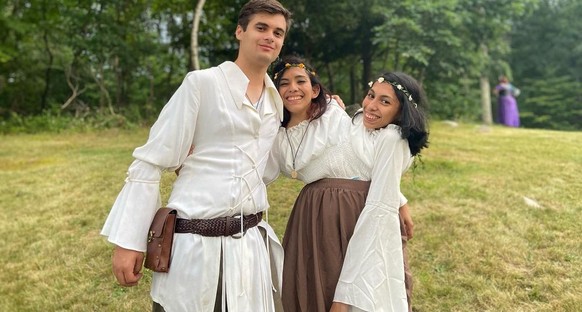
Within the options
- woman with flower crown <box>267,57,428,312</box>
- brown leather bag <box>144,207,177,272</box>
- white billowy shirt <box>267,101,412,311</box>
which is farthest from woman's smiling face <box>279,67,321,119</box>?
brown leather bag <box>144,207,177,272</box>

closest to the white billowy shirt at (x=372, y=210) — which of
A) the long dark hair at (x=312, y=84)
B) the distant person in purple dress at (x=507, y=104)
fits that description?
the long dark hair at (x=312, y=84)

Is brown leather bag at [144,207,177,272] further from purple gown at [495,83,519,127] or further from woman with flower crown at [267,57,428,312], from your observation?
purple gown at [495,83,519,127]

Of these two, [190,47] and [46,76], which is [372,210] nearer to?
[190,47]

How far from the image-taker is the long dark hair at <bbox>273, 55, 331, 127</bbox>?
192 cm

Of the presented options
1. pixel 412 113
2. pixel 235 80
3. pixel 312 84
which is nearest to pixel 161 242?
pixel 235 80

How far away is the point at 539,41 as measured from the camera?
22.3 m

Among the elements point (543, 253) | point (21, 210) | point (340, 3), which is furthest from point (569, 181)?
point (340, 3)

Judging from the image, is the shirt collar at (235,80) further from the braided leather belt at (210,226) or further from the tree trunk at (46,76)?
the tree trunk at (46,76)

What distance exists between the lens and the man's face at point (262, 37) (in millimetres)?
1558

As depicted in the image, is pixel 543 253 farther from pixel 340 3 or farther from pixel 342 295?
pixel 340 3

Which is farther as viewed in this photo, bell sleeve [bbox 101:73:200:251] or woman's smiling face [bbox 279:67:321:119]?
woman's smiling face [bbox 279:67:321:119]

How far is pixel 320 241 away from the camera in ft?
6.19

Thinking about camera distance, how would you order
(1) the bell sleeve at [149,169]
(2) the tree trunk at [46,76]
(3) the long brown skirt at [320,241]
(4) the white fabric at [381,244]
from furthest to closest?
1. (2) the tree trunk at [46,76]
2. (3) the long brown skirt at [320,241]
3. (4) the white fabric at [381,244]
4. (1) the bell sleeve at [149,169]

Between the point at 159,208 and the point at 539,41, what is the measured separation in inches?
975
